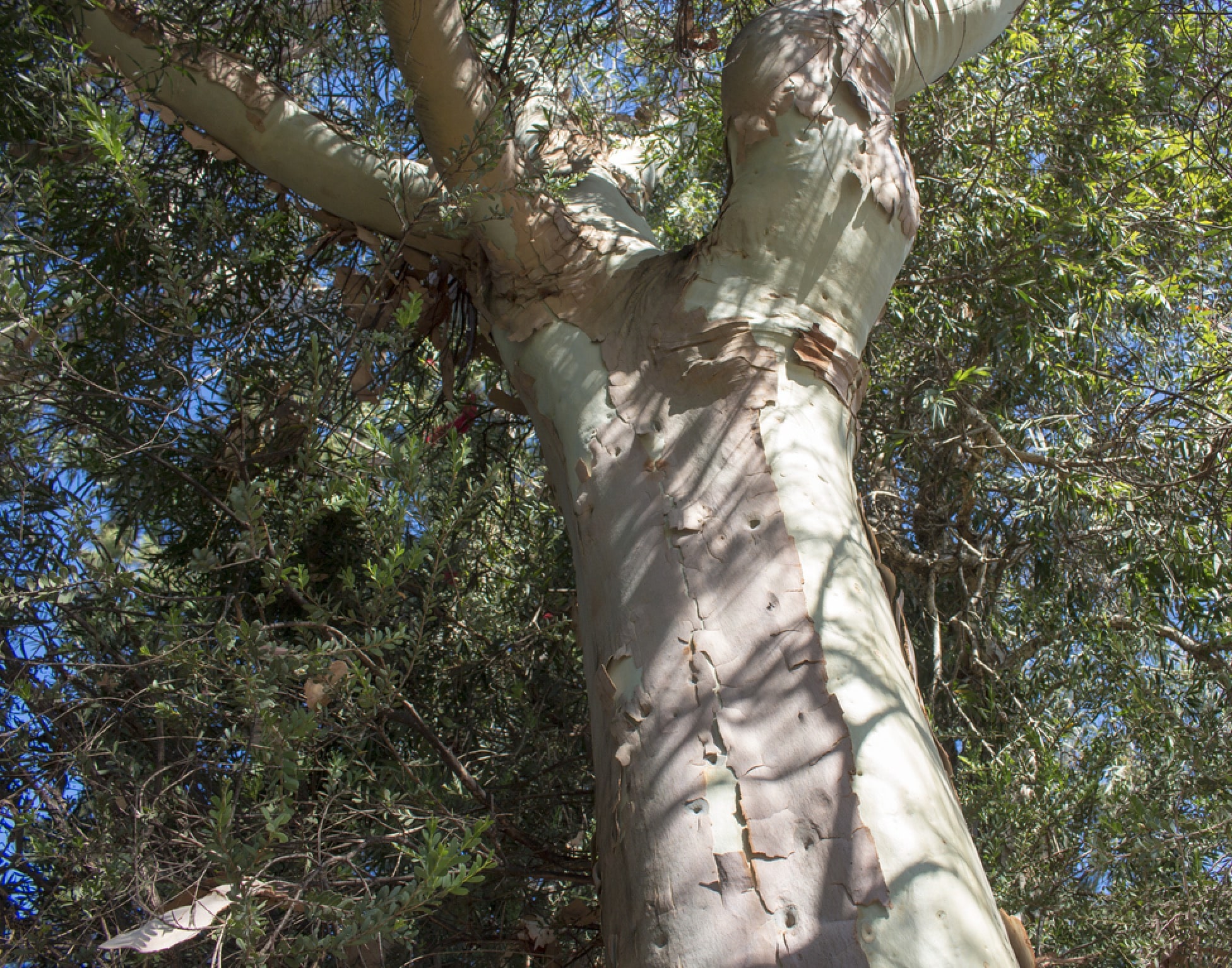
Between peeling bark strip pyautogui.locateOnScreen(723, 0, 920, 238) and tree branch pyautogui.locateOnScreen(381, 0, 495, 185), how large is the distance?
27.5 inches

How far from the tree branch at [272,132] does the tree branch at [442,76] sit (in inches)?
7.3

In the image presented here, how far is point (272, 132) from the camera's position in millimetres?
2719

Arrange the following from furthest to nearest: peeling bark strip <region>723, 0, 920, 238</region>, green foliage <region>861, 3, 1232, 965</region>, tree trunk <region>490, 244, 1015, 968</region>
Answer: green foliage <region>861, 3, 1232, 965</region>
peeling bark strip <region>723, 0, 920, 238</region>
tree trunk <region>490, 244, 1015, 968</region>

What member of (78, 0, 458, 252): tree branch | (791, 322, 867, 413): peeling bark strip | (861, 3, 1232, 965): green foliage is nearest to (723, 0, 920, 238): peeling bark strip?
(791, 322, 867, 413): peeling bark strip

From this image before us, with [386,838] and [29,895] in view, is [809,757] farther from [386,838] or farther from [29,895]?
[29,895]

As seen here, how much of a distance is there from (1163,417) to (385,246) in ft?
10.3

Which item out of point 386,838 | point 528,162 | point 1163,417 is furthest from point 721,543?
point 1163,417

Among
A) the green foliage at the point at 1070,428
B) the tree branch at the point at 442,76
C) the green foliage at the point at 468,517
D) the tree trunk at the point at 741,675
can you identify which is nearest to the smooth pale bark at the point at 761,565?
Result: the tree trunk at the point at 741,675

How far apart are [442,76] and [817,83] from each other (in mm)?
998

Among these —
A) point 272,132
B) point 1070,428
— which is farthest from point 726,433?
point 1070,428

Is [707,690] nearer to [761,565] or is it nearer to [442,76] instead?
[761,565]

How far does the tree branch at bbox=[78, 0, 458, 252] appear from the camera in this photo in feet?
8.87

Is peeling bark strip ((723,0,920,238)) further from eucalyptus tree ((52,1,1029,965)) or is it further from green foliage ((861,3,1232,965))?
green foliage ((861,3,1232,965))

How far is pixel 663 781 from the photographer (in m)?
1.50
